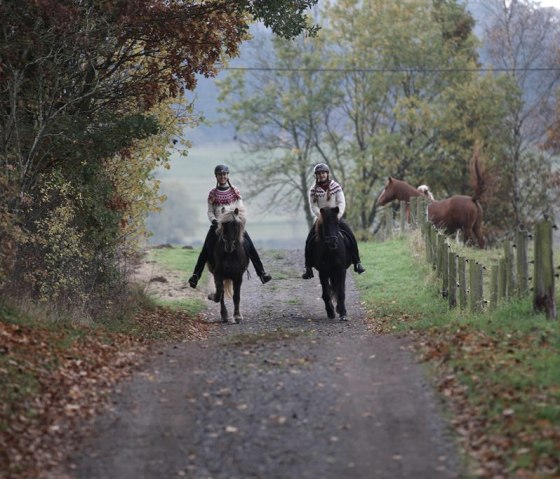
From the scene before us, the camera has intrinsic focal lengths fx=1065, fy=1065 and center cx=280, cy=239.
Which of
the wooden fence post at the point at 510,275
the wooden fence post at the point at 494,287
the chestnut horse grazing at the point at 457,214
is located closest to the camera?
the wooden fence post at the point at 510,275

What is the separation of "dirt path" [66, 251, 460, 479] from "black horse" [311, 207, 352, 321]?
3.77 m

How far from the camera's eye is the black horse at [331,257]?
18328mm

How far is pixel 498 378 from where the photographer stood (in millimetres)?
10875

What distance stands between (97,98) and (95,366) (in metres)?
6.51

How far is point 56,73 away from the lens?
52.5 feet

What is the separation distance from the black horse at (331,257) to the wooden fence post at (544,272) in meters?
5.10

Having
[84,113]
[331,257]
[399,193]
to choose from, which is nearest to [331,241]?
[331,257]

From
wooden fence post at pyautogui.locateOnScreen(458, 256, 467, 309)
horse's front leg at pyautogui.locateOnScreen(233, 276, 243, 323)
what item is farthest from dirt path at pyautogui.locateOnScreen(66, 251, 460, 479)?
horse's front leg at pyautogui.locateOnScreen(233, 276, 243, 323)

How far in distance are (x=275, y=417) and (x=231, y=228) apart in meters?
8.20

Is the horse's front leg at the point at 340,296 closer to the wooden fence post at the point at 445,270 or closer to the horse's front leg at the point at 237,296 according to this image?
the horse's front leg at the point at 237,296

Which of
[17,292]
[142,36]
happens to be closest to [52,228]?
[17,292]

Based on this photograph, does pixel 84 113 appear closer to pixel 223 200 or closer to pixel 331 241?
pixel 223 200

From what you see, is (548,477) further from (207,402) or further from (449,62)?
(449,62)

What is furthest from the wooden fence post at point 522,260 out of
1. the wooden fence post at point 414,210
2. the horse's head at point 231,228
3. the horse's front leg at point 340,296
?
the wooden fence post at point 414,210
